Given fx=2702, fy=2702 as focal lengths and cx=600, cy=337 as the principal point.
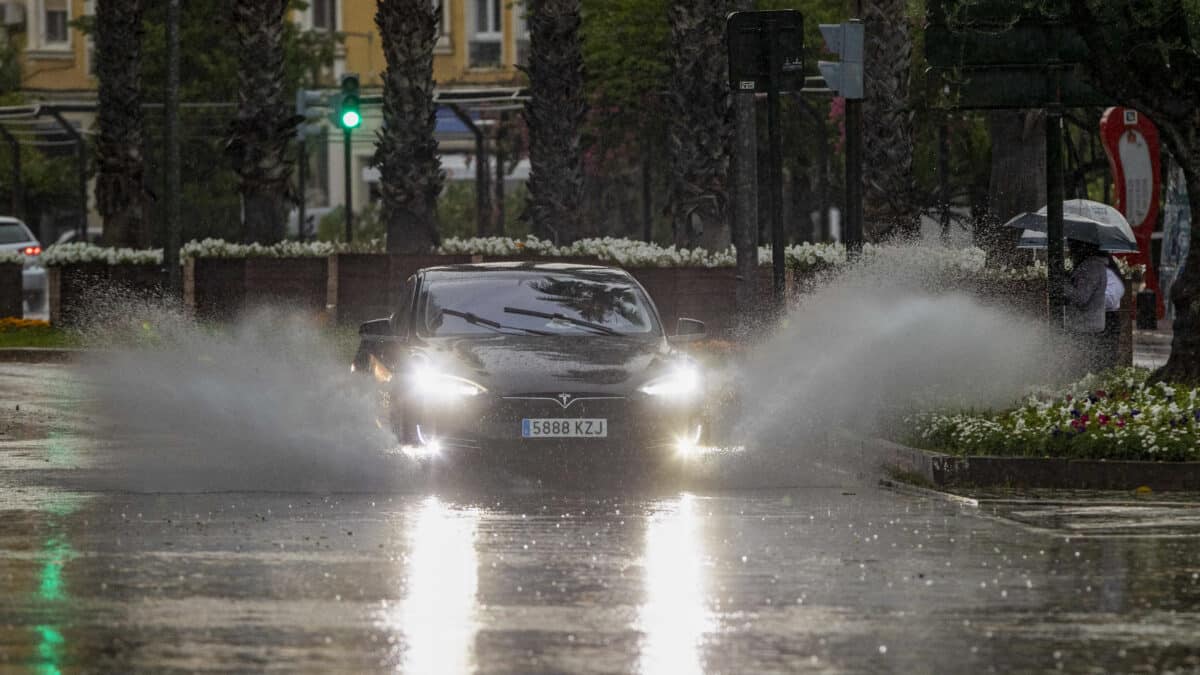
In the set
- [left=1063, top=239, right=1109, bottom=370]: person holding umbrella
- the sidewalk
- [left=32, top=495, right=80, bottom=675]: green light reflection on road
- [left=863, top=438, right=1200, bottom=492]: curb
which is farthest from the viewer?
the sidewalk

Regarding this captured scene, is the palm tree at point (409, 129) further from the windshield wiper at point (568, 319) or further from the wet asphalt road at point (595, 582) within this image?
the wet asphalt road at point (595, 582)

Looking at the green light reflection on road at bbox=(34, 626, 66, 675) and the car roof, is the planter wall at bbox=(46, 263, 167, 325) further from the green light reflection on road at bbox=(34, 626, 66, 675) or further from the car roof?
the green light reflection on road at bbox=(34, 626, 66, 675)

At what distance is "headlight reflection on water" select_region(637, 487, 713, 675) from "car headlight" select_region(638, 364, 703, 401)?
229 centimetres

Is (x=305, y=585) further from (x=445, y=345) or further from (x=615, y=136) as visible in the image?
(x=615, y=136)

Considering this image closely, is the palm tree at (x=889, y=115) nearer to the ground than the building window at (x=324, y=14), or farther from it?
nearer to the ground

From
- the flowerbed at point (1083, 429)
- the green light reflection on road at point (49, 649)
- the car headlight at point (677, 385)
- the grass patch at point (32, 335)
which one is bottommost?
the grass patch at point (32, 335)

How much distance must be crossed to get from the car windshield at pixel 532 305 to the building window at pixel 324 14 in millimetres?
65056

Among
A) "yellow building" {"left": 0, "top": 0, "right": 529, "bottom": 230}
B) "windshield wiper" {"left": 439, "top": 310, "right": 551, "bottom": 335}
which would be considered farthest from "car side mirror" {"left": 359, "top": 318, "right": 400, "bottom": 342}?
"yellow building" {"left": 0, "top": 0, "right": 529, "bottom": 230}

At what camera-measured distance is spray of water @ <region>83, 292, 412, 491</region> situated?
16.8m

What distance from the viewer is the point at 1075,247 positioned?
73.9 feet

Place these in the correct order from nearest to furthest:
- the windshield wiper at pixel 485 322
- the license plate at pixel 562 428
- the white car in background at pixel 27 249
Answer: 1. the license plate at pixel 562 428
2. the windshield wiper at pixel 485 322
3. the white car in background at pixel 27 249

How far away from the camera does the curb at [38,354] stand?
3347cm

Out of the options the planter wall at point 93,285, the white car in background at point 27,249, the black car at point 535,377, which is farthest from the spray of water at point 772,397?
the white car in background at point 27,249

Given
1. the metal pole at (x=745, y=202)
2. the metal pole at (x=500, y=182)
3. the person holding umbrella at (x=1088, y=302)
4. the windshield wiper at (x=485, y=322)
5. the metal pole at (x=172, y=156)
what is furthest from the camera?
the metal pole at (x=500, y=182)
